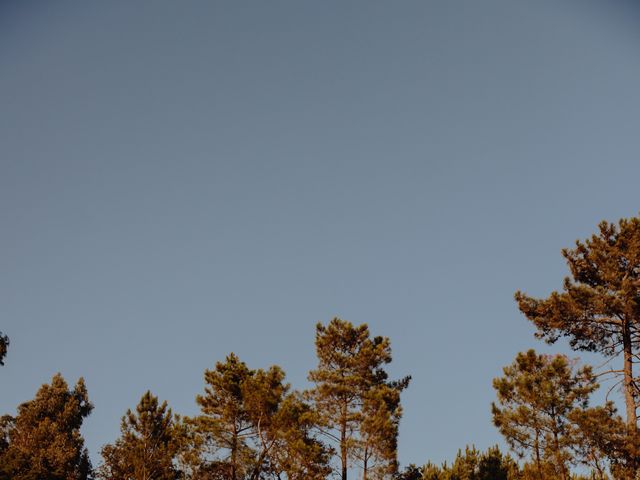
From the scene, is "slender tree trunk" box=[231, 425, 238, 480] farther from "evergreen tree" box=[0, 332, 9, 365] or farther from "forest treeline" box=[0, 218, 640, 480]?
"evergreen tree" box=[0, 332, 9, 365]

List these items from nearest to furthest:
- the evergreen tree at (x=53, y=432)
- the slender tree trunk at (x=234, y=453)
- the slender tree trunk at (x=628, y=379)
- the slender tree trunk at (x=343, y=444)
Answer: the slender tree trunk at (x=628, y=379) < the slender tree trunk at (x=343, y=444) < the slender tree trunk at (x=234, y=453) < the evergreen tree at (x=53, y=432)

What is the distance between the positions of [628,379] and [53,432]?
34072mm

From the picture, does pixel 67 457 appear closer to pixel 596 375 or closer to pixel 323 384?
pixel 323 384

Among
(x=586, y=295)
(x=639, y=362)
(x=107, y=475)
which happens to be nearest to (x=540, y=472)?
(x=639, y=362)

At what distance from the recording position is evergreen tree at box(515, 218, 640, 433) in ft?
Answer: 64.4

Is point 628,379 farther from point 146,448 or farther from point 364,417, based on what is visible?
point 146,448

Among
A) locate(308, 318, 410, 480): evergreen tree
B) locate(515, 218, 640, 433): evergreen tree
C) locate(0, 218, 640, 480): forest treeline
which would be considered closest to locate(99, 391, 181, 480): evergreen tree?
locate(0, 218, 640, 480): forest treeline

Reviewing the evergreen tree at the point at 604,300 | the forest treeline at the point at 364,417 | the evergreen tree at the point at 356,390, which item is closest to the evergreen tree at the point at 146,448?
the forest treeline at the point at 364,417

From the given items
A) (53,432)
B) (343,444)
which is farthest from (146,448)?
(343,444)

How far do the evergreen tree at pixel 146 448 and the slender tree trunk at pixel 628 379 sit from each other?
2327cm

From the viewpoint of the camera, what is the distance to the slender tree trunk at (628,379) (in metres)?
18.6

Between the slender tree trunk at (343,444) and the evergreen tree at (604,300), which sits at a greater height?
the evergreen tree at (604,300)

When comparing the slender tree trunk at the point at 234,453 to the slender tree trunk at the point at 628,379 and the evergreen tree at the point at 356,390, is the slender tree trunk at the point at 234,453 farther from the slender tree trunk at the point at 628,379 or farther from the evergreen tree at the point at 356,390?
the slender tree trunk at the point at 628,379

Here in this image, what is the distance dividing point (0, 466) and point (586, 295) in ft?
99.6
